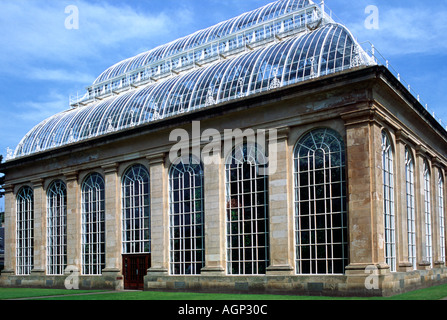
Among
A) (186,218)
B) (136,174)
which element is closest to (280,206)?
(186,218)

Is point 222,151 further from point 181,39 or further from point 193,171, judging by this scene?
point 181,39

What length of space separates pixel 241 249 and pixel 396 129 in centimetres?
1276

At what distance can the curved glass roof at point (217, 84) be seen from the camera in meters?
34.5

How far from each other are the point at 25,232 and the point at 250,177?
26.8 metres

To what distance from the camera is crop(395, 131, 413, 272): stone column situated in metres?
33.8

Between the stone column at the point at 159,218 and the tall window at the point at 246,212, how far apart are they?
5.63 m

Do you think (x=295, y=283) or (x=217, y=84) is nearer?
(x=295, y=283)

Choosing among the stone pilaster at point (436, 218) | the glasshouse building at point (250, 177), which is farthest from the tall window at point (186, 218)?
the stone pilaster at point (436, 218)

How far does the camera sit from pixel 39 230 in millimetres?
49688

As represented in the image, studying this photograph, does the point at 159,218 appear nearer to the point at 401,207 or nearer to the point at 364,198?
the point at 364,198

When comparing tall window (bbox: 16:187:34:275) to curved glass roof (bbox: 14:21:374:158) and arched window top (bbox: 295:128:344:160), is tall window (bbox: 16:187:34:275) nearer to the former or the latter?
curved glass roof (bbox: 14:21:374:158)

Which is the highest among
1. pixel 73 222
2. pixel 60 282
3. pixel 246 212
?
pixel 246 212

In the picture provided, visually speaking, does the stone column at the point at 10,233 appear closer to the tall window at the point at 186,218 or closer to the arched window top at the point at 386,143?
the tall window at the point at 186,218

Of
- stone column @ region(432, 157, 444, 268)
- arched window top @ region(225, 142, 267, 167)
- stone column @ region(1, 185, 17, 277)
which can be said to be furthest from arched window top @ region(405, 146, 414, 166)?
stone column @ region(1, 185, 17, 277)
